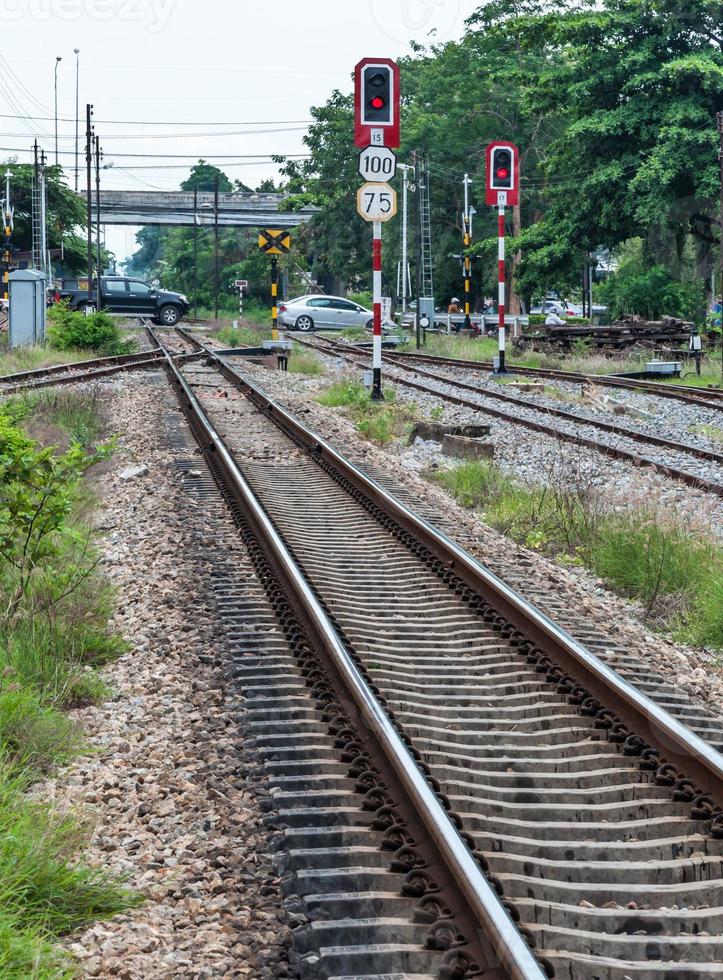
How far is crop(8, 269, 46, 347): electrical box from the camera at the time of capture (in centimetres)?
2803

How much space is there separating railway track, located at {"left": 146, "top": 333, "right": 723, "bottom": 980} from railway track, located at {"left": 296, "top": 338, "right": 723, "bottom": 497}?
4632 millimetres

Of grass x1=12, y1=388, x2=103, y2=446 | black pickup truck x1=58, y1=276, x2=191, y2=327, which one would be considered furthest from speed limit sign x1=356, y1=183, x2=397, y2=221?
black pickup truck x1=58, y1=276, x2=191, y2=327

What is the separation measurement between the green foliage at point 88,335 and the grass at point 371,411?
952 centimetres

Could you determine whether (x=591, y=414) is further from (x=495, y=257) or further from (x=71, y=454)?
(x=495, y=257)

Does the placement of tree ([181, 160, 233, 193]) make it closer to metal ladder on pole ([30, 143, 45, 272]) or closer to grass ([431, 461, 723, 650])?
metal ladder on pole ([30, 143, 45, 272])

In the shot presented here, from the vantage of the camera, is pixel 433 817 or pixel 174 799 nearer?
pixel 433 817

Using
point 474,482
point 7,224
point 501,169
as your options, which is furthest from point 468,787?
point 7,224

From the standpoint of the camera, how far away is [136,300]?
50.1 meters

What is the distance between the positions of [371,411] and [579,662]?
37.4 feet

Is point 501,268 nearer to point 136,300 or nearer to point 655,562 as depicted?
point 655,562

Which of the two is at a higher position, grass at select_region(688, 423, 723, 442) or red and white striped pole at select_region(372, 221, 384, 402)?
red and white striped pole at select_region(372, 221, 384, 402)

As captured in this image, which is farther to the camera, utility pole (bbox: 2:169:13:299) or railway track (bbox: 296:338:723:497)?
utility pole (bbox: 2:169:13:299)

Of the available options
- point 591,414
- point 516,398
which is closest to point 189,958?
point 591,414

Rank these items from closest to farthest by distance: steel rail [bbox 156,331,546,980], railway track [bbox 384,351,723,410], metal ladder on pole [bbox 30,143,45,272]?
steel rail [bbox 156,331,546,980] < railway track [bbox 384,351,723,410] < metal ladder on pole [bbox 30,143,45,272]
